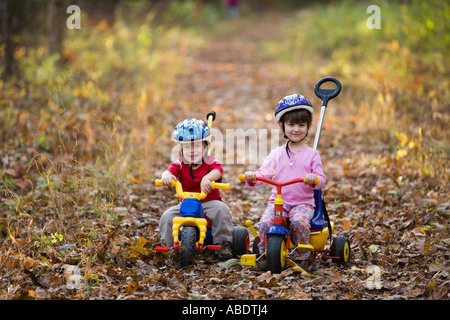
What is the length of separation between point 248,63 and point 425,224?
13988 millimetres

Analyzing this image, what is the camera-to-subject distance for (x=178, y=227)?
5.03 m

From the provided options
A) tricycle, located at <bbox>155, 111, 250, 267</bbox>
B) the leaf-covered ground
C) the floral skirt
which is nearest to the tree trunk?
the leaf-covered ground

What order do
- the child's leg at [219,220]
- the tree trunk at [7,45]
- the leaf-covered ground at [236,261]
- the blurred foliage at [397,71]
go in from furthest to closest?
1. the tree trunk at [7,45]
2. the blurred foliage at [397,71]
3. the child's leg at [219,220]
4. the leaf-covered ground at [236,261]

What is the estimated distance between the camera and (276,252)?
471cm

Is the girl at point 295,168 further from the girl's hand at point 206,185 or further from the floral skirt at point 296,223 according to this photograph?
the girl's hand at point 206,185

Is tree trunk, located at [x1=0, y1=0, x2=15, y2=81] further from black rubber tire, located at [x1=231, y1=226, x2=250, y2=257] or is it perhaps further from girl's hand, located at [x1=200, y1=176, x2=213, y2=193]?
black rubber tire, located at [x1=231, y1=226, x2=250, y2=257]

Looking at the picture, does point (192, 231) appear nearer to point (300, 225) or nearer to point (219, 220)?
point (219, 220)

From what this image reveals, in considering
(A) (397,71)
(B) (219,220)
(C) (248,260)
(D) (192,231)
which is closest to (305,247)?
(C) (248,260)

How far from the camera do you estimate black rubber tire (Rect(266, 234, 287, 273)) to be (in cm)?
470

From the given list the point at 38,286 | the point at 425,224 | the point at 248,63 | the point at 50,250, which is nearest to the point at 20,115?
the point at 50,250

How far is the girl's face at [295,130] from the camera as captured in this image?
506cm

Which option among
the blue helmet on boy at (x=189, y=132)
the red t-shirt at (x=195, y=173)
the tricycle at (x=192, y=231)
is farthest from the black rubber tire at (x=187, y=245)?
the blue helmet on boy at (x=189, y=132)
